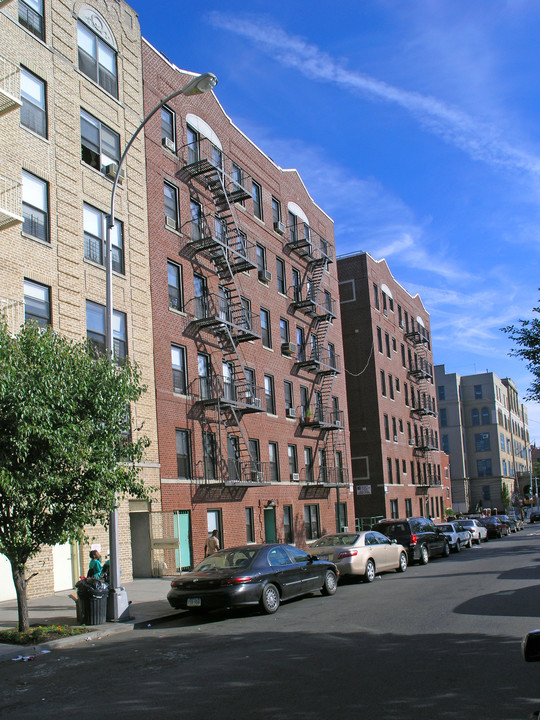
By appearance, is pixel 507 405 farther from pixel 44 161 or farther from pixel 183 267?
pixel 44 161

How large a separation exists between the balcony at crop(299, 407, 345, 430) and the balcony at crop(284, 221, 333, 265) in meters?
7.82

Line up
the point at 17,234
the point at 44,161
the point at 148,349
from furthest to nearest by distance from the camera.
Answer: the point at 148,349, the point at 44,161, the point at 17,234

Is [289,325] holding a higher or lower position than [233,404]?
higher

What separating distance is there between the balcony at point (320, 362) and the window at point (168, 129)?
486 inches

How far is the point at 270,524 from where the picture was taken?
29625 mm

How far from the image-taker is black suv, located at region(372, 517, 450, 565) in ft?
77.3

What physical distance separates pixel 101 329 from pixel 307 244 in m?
16.6

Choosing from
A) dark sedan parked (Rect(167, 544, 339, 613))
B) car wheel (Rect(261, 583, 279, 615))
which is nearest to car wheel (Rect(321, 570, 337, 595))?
dark sedan parked (Rect(167, 544, 339, 613))

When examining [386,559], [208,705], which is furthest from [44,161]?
[208,705]

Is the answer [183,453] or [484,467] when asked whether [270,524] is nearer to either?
[183,453]

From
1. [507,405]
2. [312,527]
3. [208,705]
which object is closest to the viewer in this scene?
[208,705]

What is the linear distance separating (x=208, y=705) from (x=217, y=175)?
2351cm

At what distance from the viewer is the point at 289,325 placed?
34.0 metres

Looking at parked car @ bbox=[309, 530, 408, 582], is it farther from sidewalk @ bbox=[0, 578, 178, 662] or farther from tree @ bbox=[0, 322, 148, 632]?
tree @ bbox=[0, 322, 148, 632]
